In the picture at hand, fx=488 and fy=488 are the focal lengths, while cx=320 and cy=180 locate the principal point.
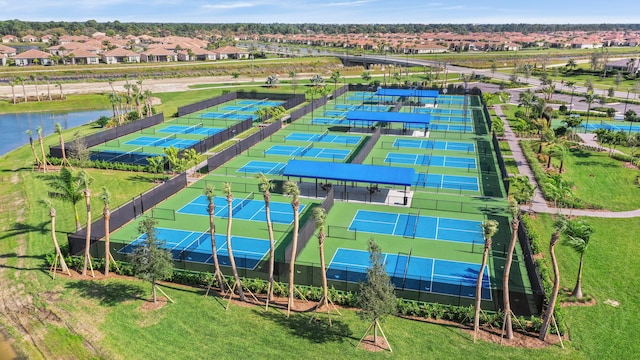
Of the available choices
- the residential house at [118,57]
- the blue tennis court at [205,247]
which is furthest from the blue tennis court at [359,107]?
the residential house at [118,57]

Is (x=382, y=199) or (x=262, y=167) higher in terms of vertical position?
(x=262, y=167)

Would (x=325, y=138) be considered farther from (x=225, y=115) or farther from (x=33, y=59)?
(x=33, y=59)

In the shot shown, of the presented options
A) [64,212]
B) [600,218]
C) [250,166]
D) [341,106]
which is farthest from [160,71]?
[600,218]

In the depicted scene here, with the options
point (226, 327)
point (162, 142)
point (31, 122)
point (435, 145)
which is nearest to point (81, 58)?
point (31, 122)

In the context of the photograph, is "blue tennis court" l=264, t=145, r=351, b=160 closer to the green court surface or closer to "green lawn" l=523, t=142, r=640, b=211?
the green court surface

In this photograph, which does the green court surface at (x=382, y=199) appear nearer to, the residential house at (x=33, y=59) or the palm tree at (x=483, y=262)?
the palm tree at (x=483, y=262)

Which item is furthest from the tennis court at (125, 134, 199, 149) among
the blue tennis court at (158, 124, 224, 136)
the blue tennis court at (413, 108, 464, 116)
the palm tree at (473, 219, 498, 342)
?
the palm tree at (473, 219, 498, 342)

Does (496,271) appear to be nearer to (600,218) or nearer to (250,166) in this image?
(600,218)
